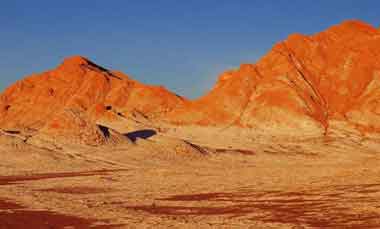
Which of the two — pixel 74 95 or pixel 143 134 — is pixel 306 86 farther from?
pixel 74 95

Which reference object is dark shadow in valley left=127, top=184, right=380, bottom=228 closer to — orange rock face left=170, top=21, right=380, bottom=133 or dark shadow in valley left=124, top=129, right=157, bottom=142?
dark shadow in valley left=124, top=129, right=157, bottom=142

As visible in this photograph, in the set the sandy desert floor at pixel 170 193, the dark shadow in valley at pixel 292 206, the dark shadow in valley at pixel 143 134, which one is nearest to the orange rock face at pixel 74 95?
the dark shadow in valley at pixel 143 134

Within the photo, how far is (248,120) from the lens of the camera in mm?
90938

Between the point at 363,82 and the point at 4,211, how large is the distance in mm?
77579

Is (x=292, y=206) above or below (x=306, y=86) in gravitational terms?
below

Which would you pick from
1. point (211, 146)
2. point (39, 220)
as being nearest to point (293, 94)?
point (211, 146)

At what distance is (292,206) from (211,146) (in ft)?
167

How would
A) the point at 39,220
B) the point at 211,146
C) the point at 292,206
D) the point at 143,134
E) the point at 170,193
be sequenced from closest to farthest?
the point at 39,220 → the point at 292,206 → the point at 170,193 → the point at 211,146 → the point at 143,134

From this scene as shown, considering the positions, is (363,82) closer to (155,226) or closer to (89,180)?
(89,180)

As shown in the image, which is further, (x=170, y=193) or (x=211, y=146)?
(x=211, y=146)

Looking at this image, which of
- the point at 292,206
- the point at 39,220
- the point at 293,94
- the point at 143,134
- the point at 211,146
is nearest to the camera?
the point at 39,220

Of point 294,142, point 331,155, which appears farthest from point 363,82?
point 331,155

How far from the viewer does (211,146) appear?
7656cm

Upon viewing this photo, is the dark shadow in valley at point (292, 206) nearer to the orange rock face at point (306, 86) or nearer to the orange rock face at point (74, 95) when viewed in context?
the orange rock face at point (306, 86)
